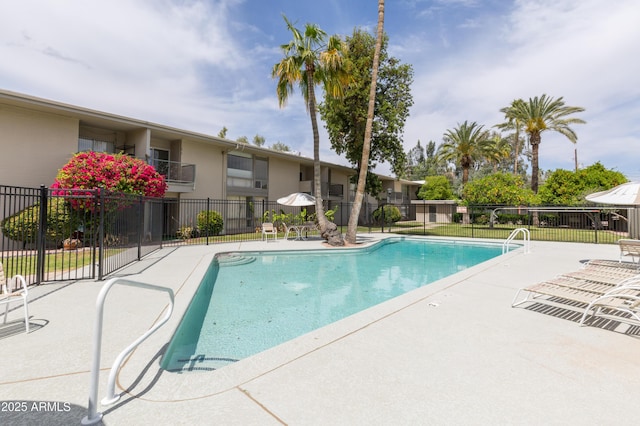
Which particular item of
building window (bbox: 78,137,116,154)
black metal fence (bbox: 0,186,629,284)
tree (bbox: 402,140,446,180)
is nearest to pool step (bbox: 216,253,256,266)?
black metal fence (bbox: 0,186,629,284)

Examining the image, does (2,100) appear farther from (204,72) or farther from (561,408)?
(561,408)

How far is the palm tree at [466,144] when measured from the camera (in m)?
32.2

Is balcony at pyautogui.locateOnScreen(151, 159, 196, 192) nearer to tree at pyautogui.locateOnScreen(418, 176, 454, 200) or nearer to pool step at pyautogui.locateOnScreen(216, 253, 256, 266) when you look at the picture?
pool step at pyautogui.locateOnScreen(216, 253, 256, 266)

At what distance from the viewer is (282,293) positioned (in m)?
6.97

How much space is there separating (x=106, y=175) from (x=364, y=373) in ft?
45.3

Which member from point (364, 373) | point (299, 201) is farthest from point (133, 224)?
point (364, 373)

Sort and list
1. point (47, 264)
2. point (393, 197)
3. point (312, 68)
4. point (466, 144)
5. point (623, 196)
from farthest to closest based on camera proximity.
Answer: point (393, 197) < point (466, 144) < point (312, 68) < point (47, 264) < point (623, 196)

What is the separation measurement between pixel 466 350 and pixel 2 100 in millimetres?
17736

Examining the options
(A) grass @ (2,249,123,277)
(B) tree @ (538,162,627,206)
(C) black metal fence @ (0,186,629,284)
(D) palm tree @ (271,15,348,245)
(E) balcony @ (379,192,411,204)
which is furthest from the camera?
(E) balcony @ (379,192,411,204)

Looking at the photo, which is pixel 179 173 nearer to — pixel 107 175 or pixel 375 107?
pixel 107 175

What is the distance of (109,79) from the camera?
14680 millimetres

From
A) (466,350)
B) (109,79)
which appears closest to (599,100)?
(466,350)

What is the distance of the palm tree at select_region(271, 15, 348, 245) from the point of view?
45.7 ft

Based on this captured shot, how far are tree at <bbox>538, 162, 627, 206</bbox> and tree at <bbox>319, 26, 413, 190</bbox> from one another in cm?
1604
